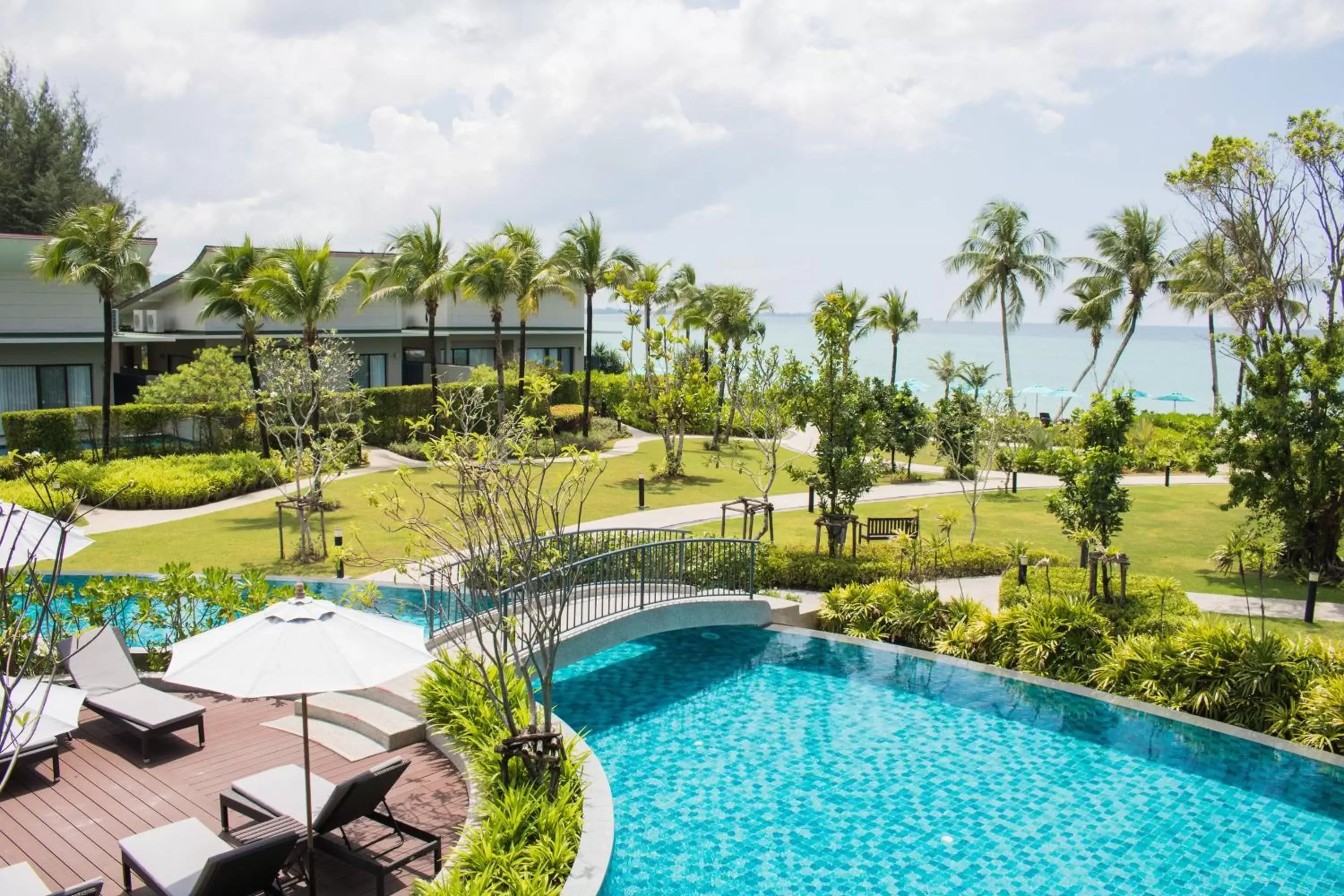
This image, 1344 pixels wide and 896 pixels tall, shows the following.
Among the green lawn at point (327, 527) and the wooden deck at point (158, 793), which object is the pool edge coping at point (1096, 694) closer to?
the green lawn at point (327, 527)

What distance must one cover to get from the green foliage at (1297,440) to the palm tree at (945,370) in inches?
785

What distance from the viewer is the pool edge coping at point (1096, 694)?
12.0 metres

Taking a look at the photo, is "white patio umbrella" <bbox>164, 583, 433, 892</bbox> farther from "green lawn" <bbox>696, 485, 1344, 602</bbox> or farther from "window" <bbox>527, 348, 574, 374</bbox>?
"window" <bbox>527, 348, 574, 374</bbox>

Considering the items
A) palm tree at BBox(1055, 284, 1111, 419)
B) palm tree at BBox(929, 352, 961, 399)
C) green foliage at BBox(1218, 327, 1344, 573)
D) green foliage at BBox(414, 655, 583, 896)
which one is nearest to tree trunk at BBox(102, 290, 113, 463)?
green foliage at BBox(414, 655, 583, 896)

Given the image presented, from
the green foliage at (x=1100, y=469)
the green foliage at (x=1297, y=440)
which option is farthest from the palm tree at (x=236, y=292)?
the green foliage at (x=1297, y=440)

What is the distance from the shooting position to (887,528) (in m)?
22.1

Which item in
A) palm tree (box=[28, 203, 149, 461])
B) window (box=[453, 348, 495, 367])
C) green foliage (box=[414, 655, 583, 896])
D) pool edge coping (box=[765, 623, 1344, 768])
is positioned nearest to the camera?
green foliage (box=[414, 655, 583, 896])

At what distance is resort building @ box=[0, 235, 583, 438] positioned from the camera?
104 ft

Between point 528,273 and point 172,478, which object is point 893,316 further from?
point 172,478

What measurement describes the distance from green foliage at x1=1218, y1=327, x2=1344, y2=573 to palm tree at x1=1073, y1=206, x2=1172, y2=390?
25714mm

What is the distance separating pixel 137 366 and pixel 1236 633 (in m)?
42.2

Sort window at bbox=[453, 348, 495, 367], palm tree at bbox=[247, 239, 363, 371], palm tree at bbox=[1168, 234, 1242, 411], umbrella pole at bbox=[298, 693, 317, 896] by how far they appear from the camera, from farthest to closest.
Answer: window at bbox=[453, 348, 495, 367]
palm tree at bbox=[247, 239, 363, 371]
palm tree at bbox=[1168, 234, 1242, 411]
umbrella pole at bbox=[298, 693, 317, 896]

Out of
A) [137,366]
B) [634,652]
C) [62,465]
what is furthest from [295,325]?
[634,652]

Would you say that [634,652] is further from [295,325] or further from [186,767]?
[295,325]
